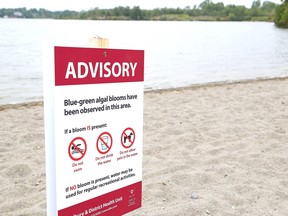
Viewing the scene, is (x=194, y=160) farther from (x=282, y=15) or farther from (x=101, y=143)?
(x=282, y=15)

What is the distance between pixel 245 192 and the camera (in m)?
3.57

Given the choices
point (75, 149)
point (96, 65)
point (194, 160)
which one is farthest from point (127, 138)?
point (194, 160)

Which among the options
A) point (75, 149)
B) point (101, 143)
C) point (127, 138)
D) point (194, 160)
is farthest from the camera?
point (194, 160)

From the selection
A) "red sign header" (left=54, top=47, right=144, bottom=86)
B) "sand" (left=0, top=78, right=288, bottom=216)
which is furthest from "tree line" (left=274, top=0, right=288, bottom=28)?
"red sign header" (left=54, top=47, right=144, bottom=86)

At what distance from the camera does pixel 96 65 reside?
1858mm

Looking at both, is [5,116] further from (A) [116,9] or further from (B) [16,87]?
(A) [116,9]

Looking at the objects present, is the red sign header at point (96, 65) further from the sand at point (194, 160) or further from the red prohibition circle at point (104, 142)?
the sand at point (194, 160)

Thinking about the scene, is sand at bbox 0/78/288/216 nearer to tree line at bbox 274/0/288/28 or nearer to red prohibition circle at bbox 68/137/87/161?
red prohibition circle at bbox 68/137/87/161

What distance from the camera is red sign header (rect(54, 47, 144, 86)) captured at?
1.71m

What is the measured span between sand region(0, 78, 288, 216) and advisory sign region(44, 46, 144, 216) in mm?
1200

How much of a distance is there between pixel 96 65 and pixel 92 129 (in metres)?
0.34

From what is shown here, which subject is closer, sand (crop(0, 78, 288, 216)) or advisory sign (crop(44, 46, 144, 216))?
advisory sign (crop(44, 46, 144, 216))


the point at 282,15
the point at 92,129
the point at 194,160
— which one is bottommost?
the point at 194,160

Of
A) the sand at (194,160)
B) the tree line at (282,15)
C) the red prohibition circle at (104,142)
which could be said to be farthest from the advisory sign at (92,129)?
the tree line at (282,15)
